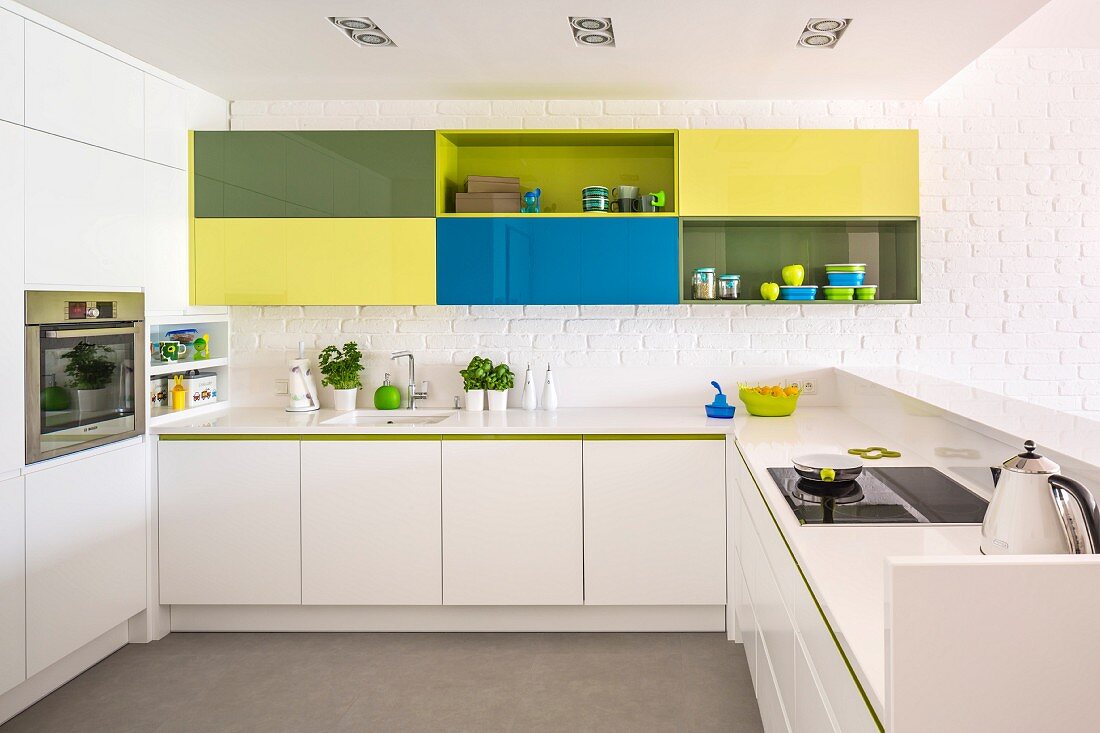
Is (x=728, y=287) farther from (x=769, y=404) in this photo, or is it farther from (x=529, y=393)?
(x=529, y=393)

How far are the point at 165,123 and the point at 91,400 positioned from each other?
50.0 inches

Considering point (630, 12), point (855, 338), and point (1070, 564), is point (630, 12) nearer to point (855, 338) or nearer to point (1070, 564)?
point (855, 338)

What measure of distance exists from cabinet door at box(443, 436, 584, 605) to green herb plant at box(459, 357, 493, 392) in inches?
18.7

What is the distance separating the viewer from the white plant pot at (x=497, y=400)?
383 centimetres

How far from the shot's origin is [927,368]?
3961mm

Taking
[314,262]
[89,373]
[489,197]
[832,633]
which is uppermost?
[489,197]

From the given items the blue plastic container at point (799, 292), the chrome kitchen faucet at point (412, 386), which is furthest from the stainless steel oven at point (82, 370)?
the blue plastic container at point (799, 292)

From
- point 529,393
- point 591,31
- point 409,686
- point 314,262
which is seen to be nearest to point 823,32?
point 591,31

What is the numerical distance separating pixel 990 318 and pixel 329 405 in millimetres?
3244

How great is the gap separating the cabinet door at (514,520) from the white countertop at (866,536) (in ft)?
2.59

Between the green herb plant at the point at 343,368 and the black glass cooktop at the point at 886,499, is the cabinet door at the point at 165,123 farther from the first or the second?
the black glass cooktop at the point at 886,499

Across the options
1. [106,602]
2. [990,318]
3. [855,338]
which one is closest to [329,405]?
[106,602]

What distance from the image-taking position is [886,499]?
210 centimetres

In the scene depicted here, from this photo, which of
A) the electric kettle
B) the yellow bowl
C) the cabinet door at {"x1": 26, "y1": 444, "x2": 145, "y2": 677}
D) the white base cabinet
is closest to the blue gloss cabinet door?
the yellow bowl
